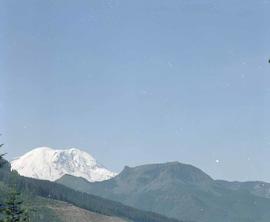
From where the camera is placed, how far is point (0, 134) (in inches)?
1287

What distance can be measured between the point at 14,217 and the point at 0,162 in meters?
3.88

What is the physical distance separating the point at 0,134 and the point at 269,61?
17.2 m

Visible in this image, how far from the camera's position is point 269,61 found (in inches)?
976

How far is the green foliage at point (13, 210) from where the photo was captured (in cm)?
3306

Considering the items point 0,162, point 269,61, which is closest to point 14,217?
point 0,162

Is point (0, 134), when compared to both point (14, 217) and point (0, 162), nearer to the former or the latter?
point (0, 162)

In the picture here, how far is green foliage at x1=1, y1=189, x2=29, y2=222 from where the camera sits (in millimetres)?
33059

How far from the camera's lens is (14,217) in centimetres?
3353

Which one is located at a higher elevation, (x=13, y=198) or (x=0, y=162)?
(x=0, y=162)

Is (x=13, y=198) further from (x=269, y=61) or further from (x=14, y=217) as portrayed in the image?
(x=269, y=61)

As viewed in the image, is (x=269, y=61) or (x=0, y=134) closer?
(x=269, y=61)

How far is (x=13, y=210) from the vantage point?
111ft

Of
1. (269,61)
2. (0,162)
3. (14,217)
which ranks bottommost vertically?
(14,217)

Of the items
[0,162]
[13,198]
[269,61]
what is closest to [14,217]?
[13,198]
